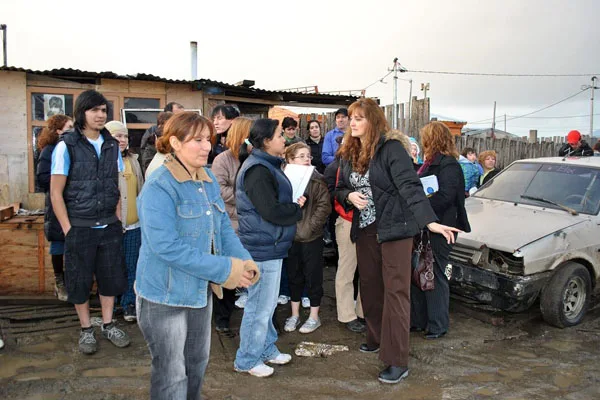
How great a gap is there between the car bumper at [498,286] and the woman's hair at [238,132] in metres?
2.51

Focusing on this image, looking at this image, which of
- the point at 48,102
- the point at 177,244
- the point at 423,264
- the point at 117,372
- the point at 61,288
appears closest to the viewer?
the point at 177,244

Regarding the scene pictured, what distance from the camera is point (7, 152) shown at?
8055 mm

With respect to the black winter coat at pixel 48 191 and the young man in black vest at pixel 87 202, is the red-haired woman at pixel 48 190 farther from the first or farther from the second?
the young man in black vest at pixel 87 202

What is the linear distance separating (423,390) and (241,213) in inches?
76.8

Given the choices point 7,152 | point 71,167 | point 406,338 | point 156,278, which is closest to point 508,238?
point 406,338

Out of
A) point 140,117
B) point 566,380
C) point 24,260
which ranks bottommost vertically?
point 566,380

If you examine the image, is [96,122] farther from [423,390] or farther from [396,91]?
[396,91]

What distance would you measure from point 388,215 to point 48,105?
267 inches

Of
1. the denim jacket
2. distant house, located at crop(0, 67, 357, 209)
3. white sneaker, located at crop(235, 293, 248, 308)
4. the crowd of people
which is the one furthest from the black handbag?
distant house, located at crop(0, 67, 357, 209)

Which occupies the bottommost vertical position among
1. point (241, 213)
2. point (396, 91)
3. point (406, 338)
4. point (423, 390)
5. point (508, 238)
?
point (423, 390)

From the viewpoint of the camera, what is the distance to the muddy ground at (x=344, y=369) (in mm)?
3672

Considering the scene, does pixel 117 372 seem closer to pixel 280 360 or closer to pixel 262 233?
pixel 280 360

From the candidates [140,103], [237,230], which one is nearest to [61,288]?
[237,230]

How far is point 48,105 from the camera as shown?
26.9 feet
